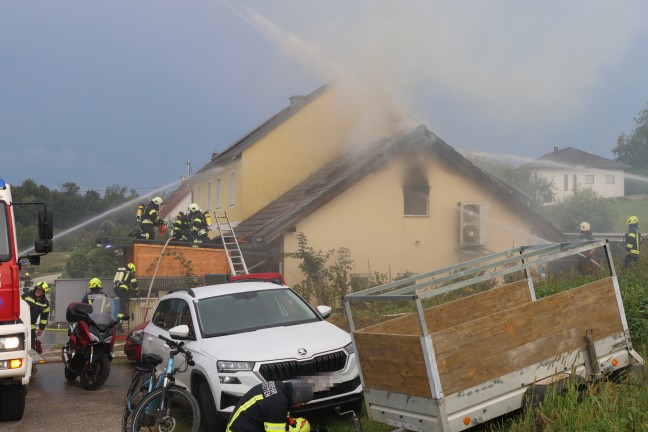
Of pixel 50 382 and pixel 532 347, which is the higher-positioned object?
pixel 532 347

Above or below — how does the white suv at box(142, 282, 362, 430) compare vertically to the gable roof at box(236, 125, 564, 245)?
below

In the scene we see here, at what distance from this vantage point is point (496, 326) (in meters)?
6.16

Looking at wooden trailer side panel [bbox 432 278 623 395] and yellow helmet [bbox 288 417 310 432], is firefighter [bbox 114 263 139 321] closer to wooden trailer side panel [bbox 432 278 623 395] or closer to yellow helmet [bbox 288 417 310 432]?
wooden trailer side panel [bbox 432 278 623 395]

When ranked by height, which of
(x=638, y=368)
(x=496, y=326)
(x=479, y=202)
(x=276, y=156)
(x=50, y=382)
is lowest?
(x=50, y=382)

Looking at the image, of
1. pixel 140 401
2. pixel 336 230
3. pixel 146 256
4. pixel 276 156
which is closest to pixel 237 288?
pixel 140 401

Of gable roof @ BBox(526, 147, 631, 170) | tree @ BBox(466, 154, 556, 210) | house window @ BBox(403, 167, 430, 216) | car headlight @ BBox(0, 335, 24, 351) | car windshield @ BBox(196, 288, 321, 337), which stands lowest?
car headlight @ BBox(0, 335, 24, 351)

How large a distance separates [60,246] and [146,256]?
46920 millimetres

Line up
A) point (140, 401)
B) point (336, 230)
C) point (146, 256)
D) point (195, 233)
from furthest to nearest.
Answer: point (336, 230), point (195, 233), point (146, 256), point (140, 401)

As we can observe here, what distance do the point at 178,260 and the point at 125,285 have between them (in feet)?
5.67

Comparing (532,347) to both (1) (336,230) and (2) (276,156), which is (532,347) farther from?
(2) (276,156)

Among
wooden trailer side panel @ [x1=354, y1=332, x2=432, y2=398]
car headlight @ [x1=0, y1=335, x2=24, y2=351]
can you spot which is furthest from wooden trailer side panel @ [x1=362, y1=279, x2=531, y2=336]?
car headlight @ [x1=0, y1=335, x2=24, y2=351]

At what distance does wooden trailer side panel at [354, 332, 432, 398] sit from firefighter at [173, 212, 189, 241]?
1389 centimetres

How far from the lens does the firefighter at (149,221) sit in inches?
784

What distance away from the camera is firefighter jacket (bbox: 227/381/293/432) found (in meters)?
4.86
